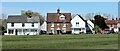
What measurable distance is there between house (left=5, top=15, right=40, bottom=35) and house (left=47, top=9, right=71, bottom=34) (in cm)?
459

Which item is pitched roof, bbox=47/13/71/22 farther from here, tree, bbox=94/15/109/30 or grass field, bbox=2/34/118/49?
grass field, bbox=2/34/118/49

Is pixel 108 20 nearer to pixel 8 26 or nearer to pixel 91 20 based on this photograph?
pixel 91 20

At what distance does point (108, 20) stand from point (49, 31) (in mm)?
43409

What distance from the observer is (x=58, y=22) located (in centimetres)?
9694

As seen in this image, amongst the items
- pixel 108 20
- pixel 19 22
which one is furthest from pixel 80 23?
pixel 108 20

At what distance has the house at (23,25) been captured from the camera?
300 ft

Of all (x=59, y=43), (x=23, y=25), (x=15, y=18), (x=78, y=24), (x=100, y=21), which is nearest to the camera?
(x=59, y=43)

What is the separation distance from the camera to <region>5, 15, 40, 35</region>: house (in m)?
91.6

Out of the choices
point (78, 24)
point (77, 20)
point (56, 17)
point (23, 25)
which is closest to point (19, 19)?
point (23, 25)

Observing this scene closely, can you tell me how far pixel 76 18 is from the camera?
98.1 metres

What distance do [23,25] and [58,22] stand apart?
10456 mm

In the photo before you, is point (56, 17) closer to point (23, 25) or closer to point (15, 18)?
point (23, 25)

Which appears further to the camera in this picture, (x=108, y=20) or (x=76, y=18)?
(x=108, y=20)

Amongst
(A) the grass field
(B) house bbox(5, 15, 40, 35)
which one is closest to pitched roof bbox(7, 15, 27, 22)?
(B) house bbox(5, 15, 40, 35)
